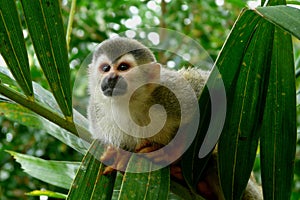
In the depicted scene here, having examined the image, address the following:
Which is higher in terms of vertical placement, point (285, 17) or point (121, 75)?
point (285, 17)

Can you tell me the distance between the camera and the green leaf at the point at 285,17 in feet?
2.59

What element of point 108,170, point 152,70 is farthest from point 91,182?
point 152,70

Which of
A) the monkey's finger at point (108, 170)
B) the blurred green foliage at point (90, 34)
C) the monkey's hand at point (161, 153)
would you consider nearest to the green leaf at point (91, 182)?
the monkey's finger at point (108, 170)

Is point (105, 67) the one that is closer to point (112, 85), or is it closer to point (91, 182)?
point (112, 85)

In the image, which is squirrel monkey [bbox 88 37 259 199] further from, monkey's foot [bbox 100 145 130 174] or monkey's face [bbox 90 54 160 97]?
monkey's foot [bbox 100 145 130 174]

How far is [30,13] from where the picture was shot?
1078mm

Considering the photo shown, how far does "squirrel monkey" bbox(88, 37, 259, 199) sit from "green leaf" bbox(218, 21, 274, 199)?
46 centimetres

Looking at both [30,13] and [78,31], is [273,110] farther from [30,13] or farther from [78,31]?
[78,31]

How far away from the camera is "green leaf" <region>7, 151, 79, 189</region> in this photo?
1606 millimetres

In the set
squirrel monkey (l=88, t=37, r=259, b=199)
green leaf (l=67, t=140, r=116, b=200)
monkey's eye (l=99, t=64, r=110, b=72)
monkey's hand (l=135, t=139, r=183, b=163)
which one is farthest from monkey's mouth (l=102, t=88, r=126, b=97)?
green leaf (l=67, t=140, r=116, b=200)

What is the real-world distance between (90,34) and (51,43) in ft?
9.58

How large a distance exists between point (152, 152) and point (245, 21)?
1.78 ft

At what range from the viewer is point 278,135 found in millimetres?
1076

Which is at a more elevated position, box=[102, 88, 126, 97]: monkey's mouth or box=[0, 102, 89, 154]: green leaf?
box=[102, 88, 126, 97]: monkey's mouth
